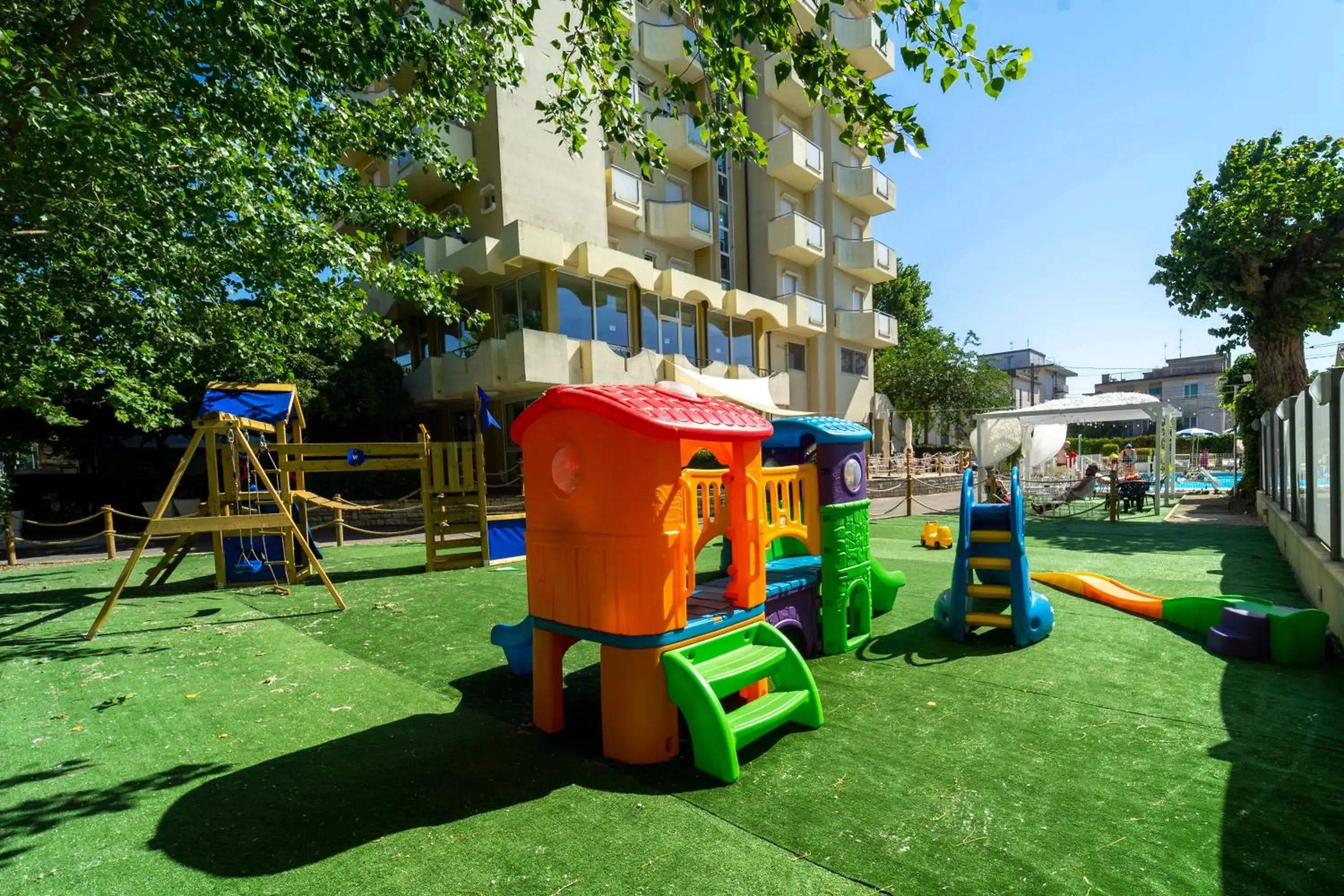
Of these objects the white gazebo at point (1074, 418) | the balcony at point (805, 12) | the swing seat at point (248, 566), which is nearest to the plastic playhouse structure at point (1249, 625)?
the swing seat at point (248, 566)

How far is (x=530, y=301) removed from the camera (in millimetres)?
16891

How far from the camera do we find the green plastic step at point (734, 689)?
3.08m

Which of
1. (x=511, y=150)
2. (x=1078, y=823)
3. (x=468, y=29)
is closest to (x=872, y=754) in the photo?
(x=1078, y=823)

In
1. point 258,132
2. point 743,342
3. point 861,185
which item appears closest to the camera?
point 258,132

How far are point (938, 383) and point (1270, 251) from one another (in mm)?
21322

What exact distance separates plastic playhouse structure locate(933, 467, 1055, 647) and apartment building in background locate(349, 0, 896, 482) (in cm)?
717

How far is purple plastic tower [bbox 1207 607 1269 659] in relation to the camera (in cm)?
463

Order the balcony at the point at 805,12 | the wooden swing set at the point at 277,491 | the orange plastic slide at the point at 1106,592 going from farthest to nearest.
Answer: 1. the balcony at the point at 805,12
2. the wooden swing set at the point at 277,491
3. the orange plastic slide at the point at 1106,592

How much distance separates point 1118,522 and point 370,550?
16936 mm

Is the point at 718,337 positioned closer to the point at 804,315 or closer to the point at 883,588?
the point at 804,315

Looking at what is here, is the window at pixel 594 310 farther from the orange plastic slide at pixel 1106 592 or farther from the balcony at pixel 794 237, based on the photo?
the orange plastic slide at pixel 1106 592

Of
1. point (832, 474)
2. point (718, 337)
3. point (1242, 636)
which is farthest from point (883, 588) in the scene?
point (718, 337)

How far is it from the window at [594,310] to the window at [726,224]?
24.4ft

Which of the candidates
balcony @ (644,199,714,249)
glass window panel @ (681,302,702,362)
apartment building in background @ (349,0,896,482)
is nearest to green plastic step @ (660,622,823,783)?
apartment building in background @ (349,0,896,482)
